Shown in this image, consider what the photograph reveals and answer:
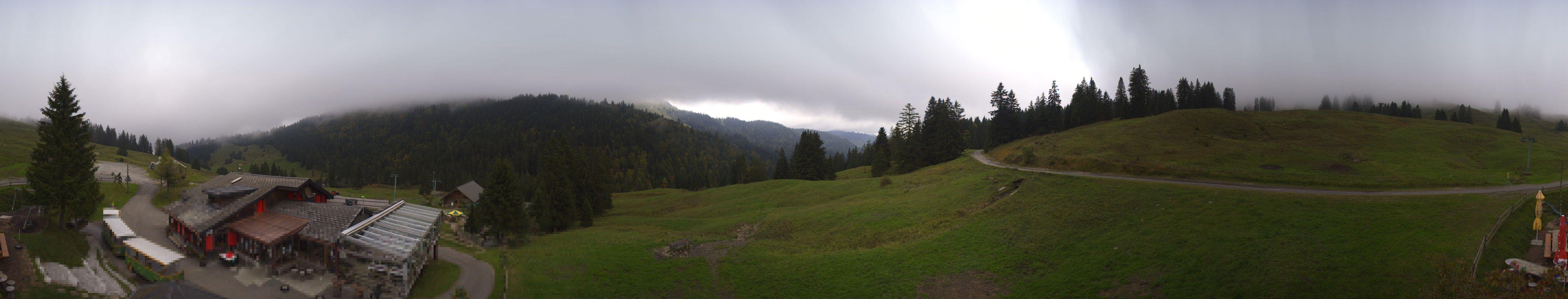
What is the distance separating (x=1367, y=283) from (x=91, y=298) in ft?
131

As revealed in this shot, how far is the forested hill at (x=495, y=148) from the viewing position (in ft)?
427

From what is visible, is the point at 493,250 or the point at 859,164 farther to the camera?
the point at 859,164

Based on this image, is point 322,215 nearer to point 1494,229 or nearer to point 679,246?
point 679,246

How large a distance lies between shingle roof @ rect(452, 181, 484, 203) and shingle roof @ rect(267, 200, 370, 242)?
23559mm

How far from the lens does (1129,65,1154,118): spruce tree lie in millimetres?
80875

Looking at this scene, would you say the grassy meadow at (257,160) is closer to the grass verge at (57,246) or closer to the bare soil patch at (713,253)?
the grass verge at (57,246)

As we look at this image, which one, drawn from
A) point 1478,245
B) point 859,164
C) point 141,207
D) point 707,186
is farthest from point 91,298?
point 859,164

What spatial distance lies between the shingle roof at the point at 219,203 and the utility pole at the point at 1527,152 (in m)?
63.3

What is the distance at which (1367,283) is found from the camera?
14.5 metres

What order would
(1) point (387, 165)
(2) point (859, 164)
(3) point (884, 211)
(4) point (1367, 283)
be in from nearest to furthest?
1. (4) point (1367, 283)
2. (3) point (884, 211)
3. (2) point (859, 164)
4. (1) point (387, 165)

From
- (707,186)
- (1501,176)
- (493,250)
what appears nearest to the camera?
(493,250)

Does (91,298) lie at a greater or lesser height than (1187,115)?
lesser

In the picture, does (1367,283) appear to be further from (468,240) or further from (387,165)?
(387,165)

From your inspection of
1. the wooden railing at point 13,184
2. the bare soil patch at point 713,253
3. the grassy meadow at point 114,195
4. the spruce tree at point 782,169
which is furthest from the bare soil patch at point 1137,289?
the spruce tree at point 782,169
